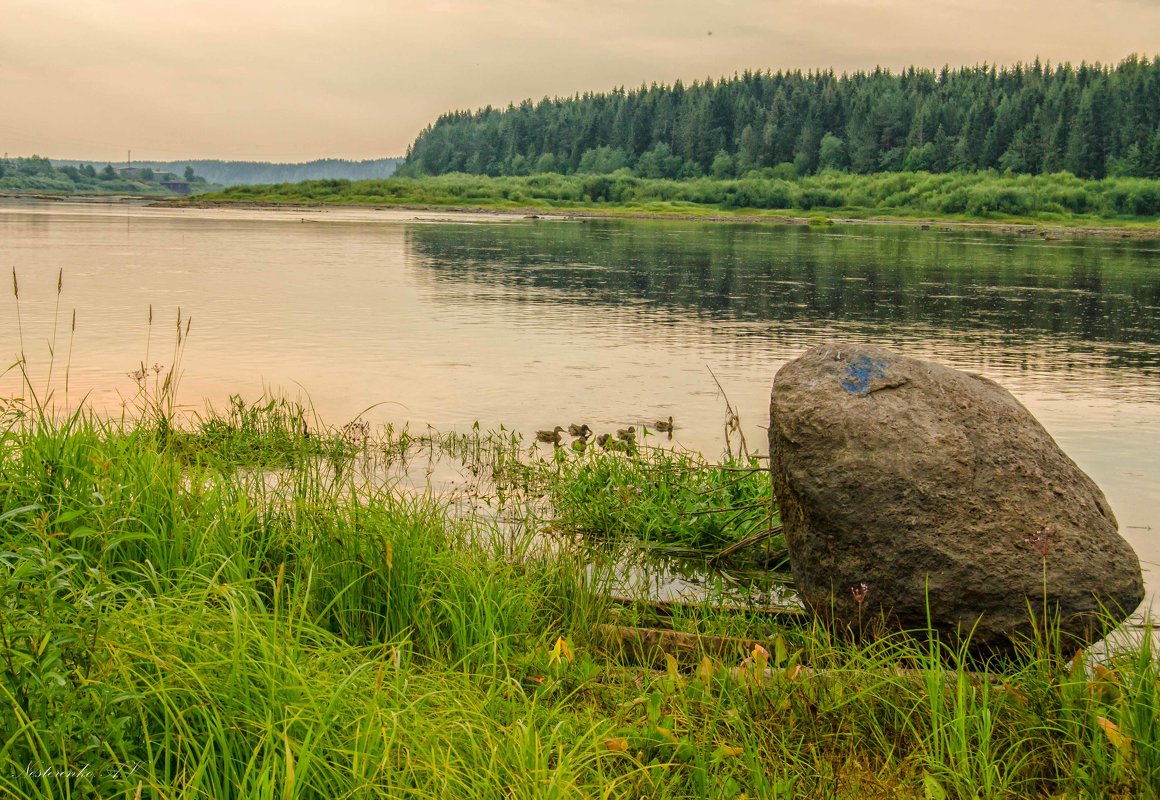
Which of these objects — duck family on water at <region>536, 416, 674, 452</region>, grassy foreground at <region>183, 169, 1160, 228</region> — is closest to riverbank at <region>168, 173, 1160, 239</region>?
grassy foreground at <region>183, 169, 1160, 228</region>

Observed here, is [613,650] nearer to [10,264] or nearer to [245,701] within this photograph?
[245,701]

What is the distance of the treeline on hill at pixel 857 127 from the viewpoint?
12656cm

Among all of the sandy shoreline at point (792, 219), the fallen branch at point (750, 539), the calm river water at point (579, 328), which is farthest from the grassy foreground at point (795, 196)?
the fallen branch at point (750, 539)

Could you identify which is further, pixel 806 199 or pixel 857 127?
pixel 857 127

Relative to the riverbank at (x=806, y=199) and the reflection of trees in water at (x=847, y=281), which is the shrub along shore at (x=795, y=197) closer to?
the riverbank at (x=806, y=199)

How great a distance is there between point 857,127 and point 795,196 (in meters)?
31.4

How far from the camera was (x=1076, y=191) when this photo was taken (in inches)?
4215

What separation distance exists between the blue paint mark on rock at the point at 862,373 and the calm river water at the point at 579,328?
2.61 metres

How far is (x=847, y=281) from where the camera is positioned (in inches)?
1371

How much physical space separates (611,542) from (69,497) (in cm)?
390

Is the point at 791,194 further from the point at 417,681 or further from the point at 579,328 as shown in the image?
the point at 417,681

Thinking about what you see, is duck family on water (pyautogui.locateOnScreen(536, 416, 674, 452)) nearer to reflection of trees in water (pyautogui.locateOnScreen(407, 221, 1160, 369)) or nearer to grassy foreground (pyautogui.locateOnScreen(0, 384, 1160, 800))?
grassy foreground (pyautogui.locateOnScreen(0, 384, 1160, 800))

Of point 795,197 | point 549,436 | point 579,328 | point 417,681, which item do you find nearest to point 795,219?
point 795,197

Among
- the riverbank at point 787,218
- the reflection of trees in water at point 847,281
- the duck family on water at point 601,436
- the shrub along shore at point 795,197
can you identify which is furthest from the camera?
the shrub along shore at point 795,197
